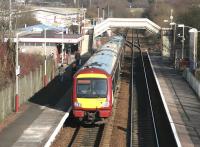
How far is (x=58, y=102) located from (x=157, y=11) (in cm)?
7928

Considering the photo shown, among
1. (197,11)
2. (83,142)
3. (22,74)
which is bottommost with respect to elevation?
(83,142)

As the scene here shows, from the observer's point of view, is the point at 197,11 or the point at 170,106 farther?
the point at 197,11

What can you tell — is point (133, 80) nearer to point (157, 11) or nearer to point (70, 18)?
point (70, 18)

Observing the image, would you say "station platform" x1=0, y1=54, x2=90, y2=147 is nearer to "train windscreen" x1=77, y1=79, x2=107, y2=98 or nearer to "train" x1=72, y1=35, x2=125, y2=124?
"train" x1=72, y1=35, x2=125, y2=124

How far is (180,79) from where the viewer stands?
41.8 meters

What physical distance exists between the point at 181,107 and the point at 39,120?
896 centimetres

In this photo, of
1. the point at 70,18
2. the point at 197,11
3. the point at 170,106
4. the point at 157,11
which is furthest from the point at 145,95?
the point at 157,11

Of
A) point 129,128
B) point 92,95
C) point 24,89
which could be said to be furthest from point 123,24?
point 92,95

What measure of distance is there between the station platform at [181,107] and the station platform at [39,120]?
5391 mm

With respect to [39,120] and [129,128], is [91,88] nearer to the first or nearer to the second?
[129,128]

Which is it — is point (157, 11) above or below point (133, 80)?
above

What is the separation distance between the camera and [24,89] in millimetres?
28375

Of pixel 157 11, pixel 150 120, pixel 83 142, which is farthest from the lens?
pixel 157 11

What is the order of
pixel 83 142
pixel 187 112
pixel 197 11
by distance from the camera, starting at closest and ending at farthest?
pixel 83 142
pixel 187 112
pixel 197 11
